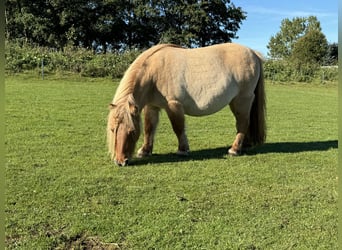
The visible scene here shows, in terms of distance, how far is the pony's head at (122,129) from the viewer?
5418 mm

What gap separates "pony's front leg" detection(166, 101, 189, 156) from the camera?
20.4ft

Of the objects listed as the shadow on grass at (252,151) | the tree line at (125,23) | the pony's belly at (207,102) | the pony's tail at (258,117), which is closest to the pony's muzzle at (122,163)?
the shadow on grass at (252,151)

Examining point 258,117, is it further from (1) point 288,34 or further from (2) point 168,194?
(1) point 288,34

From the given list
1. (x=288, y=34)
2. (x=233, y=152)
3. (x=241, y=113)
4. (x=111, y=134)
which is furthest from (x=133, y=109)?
(x=288, y=34)

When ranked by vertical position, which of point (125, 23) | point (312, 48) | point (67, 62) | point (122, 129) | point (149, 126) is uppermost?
point (125, 23)

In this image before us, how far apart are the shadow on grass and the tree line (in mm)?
35720

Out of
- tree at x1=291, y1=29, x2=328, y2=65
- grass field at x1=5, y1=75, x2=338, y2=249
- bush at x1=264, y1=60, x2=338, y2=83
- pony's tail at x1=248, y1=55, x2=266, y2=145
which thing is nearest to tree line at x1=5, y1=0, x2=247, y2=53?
tree at x1=291, y1=29, x2=328, y2=65

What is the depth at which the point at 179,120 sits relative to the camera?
632 cm

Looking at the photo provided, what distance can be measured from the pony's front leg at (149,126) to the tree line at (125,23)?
35.4m

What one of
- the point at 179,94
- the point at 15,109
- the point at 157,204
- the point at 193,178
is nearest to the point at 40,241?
the point at 157,204

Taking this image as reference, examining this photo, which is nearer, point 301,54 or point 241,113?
point 241,113

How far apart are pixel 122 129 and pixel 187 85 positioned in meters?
1.44

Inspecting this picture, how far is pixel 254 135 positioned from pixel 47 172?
12.2 feet

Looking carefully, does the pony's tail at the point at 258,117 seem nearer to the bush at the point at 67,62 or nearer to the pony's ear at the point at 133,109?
the pony's ear at the point at 133,109
